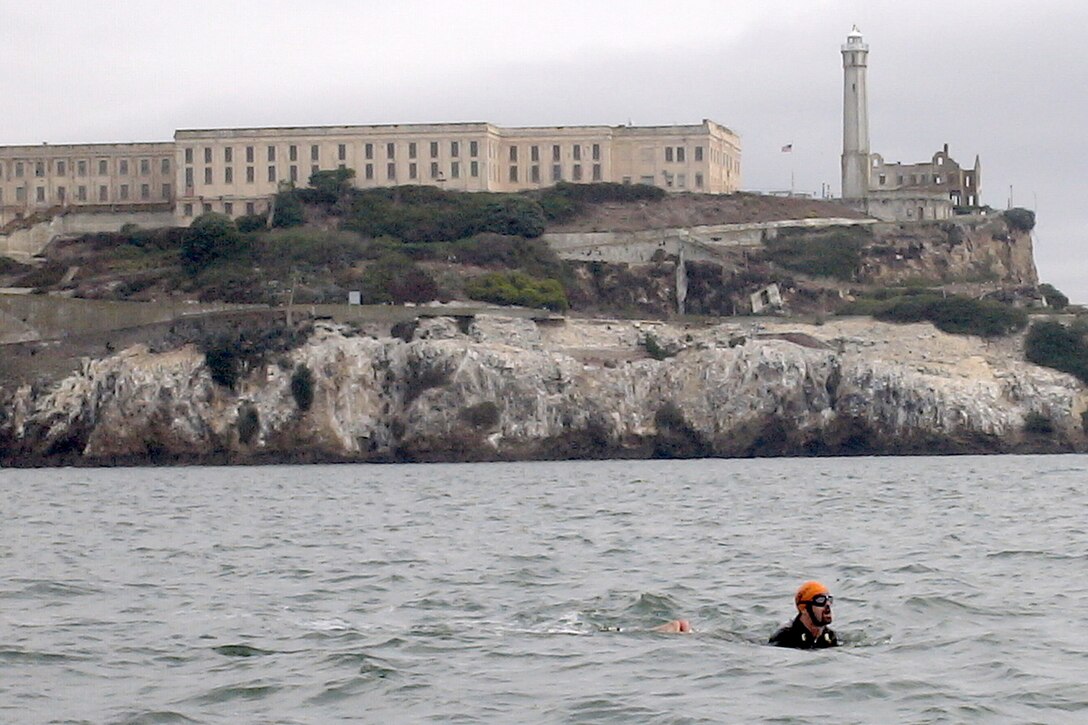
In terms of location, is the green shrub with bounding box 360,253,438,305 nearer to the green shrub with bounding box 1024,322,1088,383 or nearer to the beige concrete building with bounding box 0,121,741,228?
the beige concrete building with bounding box 0,121,741,228

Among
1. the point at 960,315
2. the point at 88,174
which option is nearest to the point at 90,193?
the point at 88,174

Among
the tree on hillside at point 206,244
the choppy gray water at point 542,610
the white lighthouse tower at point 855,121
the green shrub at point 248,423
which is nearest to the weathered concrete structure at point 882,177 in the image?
the white lighthouse tower at point 855,121

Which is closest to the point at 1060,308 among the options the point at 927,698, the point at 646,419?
the point at 646,419

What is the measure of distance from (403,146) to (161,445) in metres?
43.7

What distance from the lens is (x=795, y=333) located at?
103 metres

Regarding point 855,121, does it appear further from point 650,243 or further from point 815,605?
point 815,605

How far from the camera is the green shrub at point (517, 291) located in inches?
4304

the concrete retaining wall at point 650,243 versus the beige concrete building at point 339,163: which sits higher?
the beige concrete building at point 339,163

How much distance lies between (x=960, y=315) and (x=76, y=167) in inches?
2368

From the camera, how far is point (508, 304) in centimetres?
10912

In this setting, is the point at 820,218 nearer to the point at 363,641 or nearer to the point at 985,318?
the point at 985,318

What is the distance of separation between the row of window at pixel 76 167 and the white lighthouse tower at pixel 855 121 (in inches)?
1700

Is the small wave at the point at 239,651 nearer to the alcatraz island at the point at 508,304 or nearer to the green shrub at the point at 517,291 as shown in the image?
the alcatraz island at the point at 508,304

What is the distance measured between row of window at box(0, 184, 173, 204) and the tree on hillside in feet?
65.1
